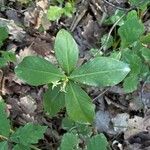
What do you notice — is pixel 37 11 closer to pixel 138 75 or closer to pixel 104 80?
pixel 138 75

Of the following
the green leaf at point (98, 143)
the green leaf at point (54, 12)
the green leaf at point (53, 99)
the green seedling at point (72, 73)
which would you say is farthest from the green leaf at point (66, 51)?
the green leaf at point (54, 12)

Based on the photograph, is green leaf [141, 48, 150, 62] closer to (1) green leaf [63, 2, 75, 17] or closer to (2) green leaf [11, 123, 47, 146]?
(2) green leaf [11, 123, 47, 146]

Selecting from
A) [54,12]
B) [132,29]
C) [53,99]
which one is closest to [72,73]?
[53,99]

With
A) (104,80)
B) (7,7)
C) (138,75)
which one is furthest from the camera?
(7,7)

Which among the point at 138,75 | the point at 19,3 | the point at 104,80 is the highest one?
the point at 104,80

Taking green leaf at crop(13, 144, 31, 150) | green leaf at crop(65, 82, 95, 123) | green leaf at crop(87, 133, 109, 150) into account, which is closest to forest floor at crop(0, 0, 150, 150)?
green leaf at crop(13, 144, 31, 150)

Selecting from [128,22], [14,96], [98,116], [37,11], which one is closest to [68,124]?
[98,116]

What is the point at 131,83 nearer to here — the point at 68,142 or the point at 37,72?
the point at 68,142
